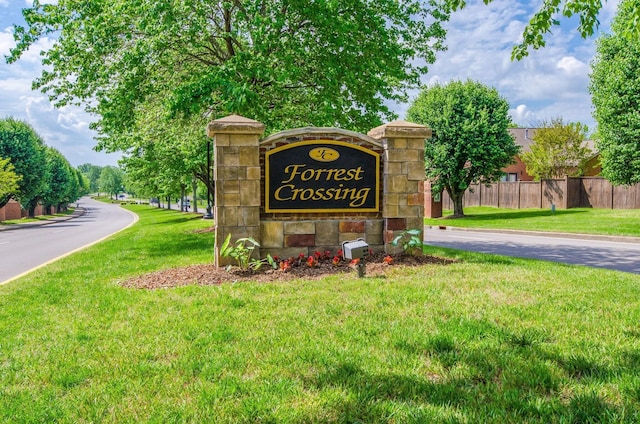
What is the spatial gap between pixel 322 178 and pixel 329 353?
468cm

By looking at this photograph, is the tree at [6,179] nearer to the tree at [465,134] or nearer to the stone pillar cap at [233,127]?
the tree at [465,134]

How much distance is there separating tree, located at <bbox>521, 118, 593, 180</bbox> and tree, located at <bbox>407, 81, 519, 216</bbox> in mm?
14659

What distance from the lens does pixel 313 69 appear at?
12461 millimetres

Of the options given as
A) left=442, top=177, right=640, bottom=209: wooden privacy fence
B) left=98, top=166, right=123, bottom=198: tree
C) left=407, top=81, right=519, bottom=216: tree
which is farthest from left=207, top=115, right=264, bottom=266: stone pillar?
left=98, top=166, right=123, bottom=198: tree

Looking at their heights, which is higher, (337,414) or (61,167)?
(61,167)

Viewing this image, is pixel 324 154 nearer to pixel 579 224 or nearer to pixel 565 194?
pixel 579 224

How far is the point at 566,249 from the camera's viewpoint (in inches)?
473

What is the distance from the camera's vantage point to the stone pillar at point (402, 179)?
26.8 ft

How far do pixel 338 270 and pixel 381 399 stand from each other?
427 centimetres

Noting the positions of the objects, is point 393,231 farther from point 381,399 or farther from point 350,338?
point 381,399

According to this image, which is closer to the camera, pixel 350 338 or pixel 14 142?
pixel 350 338

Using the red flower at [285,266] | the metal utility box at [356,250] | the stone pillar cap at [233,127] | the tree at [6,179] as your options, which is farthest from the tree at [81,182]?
the metal utility box at [356,250]

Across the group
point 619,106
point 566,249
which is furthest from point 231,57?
point 619,106

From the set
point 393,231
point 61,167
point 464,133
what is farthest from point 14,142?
point 393,231
